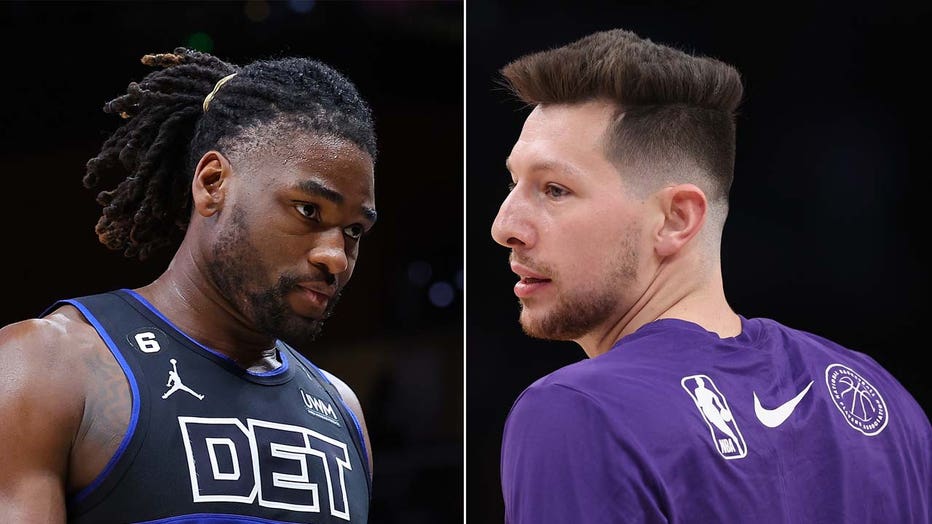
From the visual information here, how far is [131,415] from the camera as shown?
1944mm

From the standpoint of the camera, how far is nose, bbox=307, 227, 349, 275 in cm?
216

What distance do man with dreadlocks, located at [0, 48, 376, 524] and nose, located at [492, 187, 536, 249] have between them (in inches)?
19.2

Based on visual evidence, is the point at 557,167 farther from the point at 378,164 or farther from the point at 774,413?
the point at 378,164

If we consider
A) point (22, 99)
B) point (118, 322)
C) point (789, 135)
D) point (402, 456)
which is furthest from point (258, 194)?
point (789, 135)

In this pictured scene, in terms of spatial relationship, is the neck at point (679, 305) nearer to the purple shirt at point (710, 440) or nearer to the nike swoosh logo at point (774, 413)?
the purple shirt at point (710, 440)

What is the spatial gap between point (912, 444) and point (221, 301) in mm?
1432

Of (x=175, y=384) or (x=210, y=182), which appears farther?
(x=210, y=182)

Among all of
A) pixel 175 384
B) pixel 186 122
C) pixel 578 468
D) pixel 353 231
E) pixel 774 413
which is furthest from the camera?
pixel 186 122

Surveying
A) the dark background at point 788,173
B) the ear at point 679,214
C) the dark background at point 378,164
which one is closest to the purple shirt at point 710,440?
the ear at point 679,214

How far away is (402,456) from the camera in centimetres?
407

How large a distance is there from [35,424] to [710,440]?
1.20m

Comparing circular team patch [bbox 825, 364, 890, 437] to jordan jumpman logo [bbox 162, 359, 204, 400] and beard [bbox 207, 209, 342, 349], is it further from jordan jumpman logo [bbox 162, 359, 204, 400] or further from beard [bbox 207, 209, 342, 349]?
jordan jumpman logo [bbox 162, 359, 204, 400]

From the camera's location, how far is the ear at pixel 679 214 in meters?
1.75

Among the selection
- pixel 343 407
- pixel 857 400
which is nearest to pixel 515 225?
pixel 857 400
